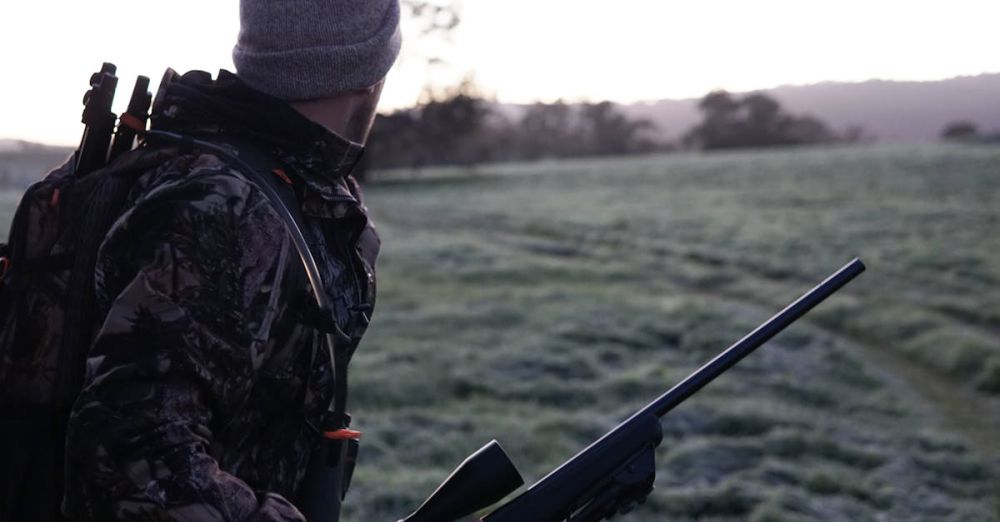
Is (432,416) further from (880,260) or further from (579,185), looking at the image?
(579,185)

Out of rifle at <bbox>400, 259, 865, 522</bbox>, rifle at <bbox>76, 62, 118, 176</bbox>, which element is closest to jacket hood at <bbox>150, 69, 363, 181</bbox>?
rifle at <bbox>76, 62, 118, 176</bbox>

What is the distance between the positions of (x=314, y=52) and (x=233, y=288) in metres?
0.57

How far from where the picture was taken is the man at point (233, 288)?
192cm

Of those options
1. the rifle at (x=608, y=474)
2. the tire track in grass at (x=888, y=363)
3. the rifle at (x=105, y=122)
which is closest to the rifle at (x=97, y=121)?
the rifle at (x=105, y=122)

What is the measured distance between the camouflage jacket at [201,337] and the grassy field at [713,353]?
490 cm

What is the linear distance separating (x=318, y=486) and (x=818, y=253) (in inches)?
695

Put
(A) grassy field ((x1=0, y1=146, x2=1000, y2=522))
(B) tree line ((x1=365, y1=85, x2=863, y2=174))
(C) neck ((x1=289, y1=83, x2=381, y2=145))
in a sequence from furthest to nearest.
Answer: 1. (B) tree line ((x1=365, y1=85, x2=863, y2=174))
2. (A) grassy field ((x1=0, y1=146, x2=1000, y2=522))
3. (C) neck ((x1=289, y1=83, x2=381, y2=145))

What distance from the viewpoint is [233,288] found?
202 centimetres

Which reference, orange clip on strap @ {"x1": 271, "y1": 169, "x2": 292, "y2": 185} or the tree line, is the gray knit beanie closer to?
orange clip on strap @ {"x1": 271, "y1": 169, "x2": 292, "y2": 185}

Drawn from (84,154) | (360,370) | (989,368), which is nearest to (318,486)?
(84,154)

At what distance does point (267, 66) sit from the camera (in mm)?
2312

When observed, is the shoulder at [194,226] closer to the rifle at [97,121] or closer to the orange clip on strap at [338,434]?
the rifle at [97,121]

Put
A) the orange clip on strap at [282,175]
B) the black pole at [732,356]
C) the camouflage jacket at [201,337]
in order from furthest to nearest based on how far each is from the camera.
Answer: the black pole at [732,356], the orange clip on strap at [282,175], the camouflage jacket at [201,337]

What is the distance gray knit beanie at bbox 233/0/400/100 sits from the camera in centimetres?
231
